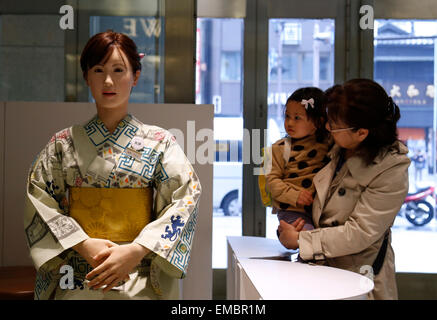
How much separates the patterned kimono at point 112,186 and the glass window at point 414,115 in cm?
235

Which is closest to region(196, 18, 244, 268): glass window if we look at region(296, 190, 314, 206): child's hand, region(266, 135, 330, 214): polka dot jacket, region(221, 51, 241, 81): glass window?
region(221, 51, 241, 81): glass window

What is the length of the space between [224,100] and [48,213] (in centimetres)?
215

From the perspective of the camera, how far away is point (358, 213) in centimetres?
150

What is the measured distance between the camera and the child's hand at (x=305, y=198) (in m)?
1.73

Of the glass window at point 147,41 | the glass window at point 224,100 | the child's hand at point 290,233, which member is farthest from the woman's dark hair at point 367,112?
the glass window at point 224,100

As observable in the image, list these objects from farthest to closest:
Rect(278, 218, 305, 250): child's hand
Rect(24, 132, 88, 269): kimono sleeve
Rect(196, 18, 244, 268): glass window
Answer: Rect(196, 18, 244, 268): glass window, Rect(278, 218, 305, 250): child's hand, Rect(24, 132, 88, 269): kimono sleeve

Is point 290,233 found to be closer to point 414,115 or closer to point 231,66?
point 231,66

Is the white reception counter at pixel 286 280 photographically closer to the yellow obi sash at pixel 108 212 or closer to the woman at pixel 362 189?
the woman at pixel 362 189

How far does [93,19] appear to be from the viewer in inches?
109

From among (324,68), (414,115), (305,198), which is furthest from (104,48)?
(414,115)

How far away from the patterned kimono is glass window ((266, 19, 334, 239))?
1880 millimetres

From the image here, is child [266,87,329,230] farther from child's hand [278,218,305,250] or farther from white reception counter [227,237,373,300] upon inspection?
white reception counter [227,237,373,300]

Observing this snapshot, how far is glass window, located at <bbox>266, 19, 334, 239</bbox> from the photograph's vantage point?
11.0 feet

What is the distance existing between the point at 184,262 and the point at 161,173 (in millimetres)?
300
